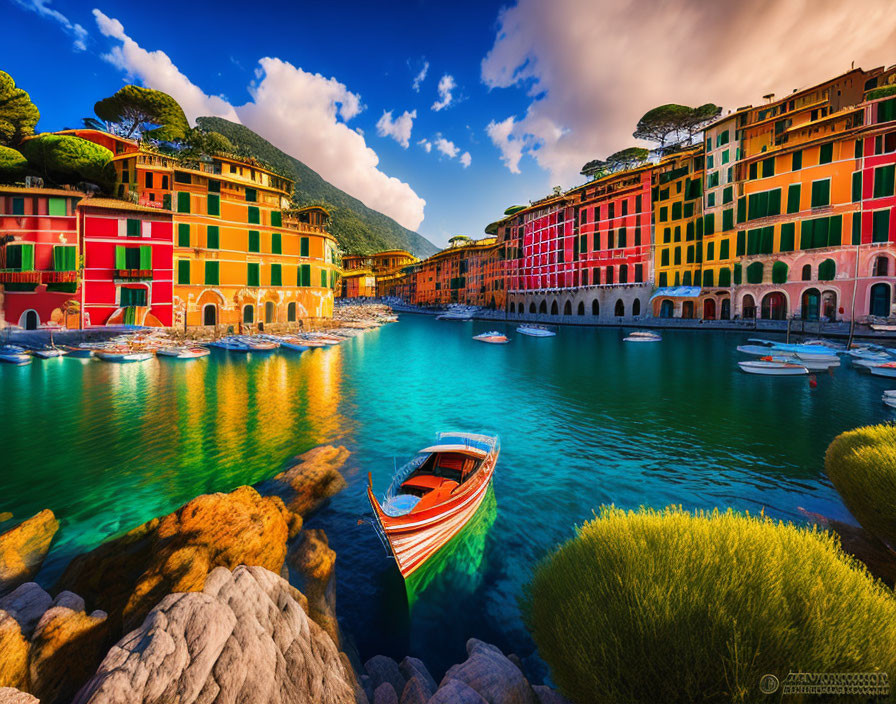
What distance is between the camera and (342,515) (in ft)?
31.2

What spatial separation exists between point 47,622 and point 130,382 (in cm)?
2207

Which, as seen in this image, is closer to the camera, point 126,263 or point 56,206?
point 56,206

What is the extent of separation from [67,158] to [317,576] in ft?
173

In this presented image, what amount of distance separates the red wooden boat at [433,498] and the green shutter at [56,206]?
38.2 metres

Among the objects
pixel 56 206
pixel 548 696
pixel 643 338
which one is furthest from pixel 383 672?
pixel 56 206

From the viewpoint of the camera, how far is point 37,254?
29953mm

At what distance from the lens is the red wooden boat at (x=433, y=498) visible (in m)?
6.61

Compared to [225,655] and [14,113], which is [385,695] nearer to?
[225,655]

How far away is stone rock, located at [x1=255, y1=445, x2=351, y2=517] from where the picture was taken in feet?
31.8

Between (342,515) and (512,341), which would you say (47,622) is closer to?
(342,515)

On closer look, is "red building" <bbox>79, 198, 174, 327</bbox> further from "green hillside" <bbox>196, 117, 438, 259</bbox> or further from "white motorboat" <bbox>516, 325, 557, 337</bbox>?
"green hillside" <bbox>196, 117, 438, 259</bbox>

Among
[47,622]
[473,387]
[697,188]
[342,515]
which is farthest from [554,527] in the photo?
[697,188]

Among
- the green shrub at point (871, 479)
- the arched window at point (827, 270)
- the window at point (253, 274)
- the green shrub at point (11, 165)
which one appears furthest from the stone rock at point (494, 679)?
the green shrub at point (11, 165)

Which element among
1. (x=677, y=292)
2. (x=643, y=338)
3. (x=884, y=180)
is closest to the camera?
(x=884, y=180)
